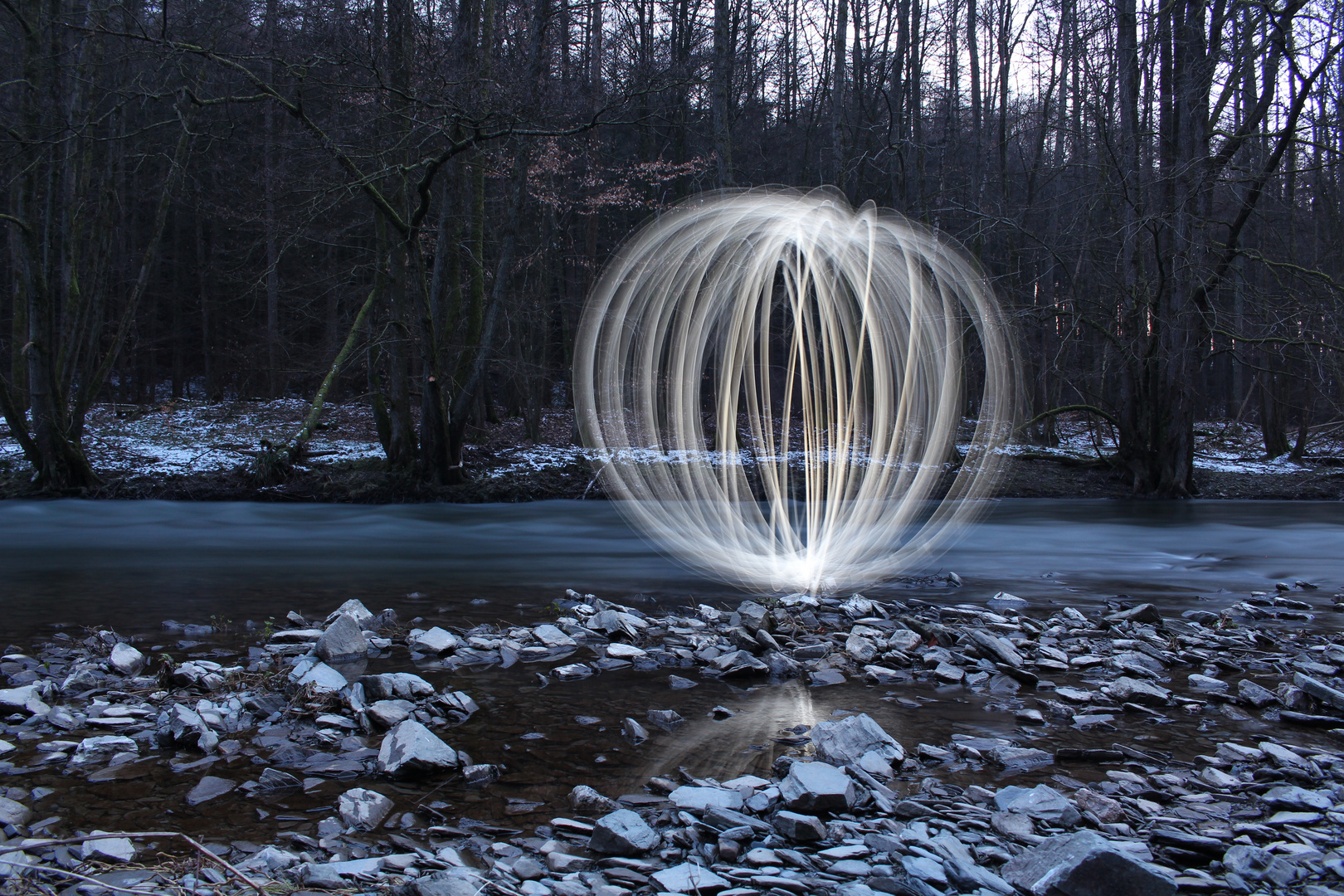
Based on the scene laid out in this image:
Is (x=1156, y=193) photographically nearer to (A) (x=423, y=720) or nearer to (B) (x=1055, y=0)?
(B) (x=1055, y=0)

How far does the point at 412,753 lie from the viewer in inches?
173

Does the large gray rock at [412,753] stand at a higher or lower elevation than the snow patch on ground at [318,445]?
lower

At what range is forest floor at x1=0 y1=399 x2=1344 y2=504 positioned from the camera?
18.5 m

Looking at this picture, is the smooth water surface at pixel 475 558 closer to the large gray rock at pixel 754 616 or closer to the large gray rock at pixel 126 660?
the large gray rock at pixel 126 660

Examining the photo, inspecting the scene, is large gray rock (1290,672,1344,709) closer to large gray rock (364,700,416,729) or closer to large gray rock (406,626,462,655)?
large gray rock (364,700,416,729)

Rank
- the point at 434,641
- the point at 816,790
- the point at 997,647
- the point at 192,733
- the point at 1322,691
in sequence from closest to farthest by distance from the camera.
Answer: the point at 816,790 < the point at 192,733 < the point at 1322,691 < the point at 997,647 < the point at 434,641

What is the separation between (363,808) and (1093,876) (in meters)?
2.88

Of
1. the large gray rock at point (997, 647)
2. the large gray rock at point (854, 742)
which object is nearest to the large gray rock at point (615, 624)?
the large gray rock at point (997, 647)

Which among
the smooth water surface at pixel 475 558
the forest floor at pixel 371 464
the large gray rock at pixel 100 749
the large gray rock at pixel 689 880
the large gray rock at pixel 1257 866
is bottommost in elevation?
the smooth water surface at pixel 475 558

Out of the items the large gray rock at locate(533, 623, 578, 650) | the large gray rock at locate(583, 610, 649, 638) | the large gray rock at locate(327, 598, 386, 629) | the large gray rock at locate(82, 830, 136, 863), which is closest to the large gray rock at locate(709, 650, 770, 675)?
the large gray rock at locate(583, 610, 649, 638)

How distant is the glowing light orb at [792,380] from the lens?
37.1ft

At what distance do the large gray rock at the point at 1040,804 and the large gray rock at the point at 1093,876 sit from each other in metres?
0.55

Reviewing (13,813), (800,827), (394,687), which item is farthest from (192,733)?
(800,827)

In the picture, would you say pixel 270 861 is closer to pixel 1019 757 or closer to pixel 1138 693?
pixel 1019 757
